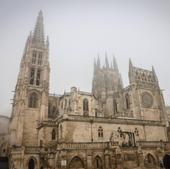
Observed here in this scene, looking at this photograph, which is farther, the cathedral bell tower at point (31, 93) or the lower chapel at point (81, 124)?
the cathedral bell tower at point (31, 93)

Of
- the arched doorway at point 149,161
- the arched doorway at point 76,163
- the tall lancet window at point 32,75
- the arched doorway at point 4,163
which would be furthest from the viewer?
the tall lancet window at point 32,75

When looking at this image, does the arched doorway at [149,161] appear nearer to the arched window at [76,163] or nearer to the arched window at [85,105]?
the arched window at [76,163]

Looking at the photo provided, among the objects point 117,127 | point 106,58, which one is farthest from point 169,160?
point 106,58

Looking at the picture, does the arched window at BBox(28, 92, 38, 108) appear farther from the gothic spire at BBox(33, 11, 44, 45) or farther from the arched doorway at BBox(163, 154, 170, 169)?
the arched doorway at BBox(163, 154, 170, 169)

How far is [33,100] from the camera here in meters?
45.9

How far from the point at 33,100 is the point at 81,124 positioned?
64.7 feet

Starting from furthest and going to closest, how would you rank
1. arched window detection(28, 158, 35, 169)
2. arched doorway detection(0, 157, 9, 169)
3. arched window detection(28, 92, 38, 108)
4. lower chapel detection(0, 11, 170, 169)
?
arched window detection(28, 92, 38, 108)
arched doorway detection(0, 157, 9, 169)
arched window detection(28, 158, 35, 169)
lower chapel detection(0, 11, 170, 169)

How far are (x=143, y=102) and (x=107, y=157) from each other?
24.8 meters

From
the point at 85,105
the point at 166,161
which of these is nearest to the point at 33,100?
the point at 85,105

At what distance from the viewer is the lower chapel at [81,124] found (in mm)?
26578

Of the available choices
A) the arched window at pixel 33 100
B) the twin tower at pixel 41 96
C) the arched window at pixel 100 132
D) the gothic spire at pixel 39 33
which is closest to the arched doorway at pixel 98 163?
the arched window at pixel 100 132

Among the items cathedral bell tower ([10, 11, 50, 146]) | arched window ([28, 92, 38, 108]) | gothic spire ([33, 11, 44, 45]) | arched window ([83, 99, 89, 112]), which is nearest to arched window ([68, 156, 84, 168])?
cathedral bell tower ([10, 11, 50, 146])

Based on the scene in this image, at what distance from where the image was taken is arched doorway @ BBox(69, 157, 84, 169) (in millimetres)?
24828

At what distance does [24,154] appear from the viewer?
31.3 m
